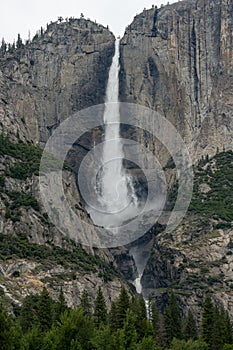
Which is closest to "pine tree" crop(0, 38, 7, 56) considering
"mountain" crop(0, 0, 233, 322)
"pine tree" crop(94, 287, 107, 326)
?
"mountain" crop(0, 0, 233, 322)

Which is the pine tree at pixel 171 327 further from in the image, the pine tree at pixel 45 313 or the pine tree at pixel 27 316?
the pine tree at pixel 27 316

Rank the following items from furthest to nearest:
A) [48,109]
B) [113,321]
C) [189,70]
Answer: [189,70] < [48,109] < [113,321]

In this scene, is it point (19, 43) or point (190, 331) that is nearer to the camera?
point (190, 331)

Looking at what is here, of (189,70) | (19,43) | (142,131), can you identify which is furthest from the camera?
(19,43)

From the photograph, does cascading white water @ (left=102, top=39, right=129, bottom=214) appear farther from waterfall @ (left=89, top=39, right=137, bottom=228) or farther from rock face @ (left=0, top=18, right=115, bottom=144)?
rock face @ (left=0, top=18, right=115, bottom=144)

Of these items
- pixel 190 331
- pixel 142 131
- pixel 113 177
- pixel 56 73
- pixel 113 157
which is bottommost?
pixel 190 331

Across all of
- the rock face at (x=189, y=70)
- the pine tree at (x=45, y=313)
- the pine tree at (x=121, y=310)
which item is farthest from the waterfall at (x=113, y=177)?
the pine tree at (x=45, y=313)

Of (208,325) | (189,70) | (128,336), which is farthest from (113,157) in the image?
(128,336)

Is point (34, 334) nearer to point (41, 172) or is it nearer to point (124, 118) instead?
point (41, 172)

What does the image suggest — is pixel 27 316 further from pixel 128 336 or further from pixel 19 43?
pixel 19 43

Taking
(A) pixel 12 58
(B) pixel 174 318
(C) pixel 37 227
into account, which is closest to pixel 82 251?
(C) pixel 37 227
